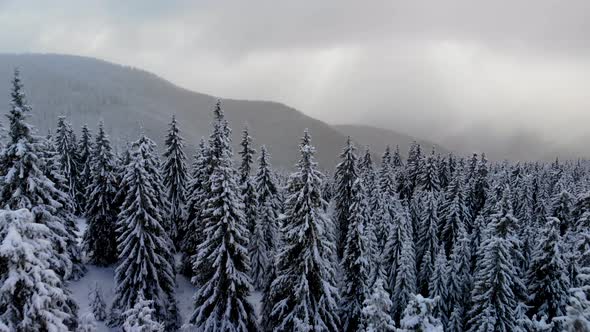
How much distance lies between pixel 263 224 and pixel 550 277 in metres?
26.0

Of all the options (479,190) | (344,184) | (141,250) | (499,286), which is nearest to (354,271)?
(499,286)

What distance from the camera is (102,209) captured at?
122 feet

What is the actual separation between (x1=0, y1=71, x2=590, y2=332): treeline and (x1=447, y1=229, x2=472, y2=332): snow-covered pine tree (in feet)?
0.39

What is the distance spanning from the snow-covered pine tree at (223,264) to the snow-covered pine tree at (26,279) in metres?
11.7

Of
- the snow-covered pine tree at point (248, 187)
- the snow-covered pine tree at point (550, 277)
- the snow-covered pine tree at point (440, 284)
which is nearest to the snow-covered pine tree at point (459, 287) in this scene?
the snow-covered pine tree at point (440, 284)

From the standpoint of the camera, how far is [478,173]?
64062 mm

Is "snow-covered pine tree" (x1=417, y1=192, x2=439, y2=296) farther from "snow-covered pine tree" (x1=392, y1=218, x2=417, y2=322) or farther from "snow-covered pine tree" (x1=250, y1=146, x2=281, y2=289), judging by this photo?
"snow-covered pine tree" (x1=250, y1=146, x2=281, y2=289)

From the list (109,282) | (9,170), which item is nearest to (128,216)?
(9,170)

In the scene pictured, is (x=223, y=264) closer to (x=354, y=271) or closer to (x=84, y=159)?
(x=354, y=271)

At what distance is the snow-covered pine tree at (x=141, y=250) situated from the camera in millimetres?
27969

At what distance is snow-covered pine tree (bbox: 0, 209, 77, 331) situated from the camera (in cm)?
1109

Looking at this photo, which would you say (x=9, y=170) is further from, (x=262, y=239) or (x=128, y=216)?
(x=262, y=239)

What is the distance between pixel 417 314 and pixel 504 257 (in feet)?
54.6

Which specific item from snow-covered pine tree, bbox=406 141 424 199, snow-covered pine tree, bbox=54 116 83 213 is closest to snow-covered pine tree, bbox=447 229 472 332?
snow-covered pine tree, bbox=406 141 424 199
